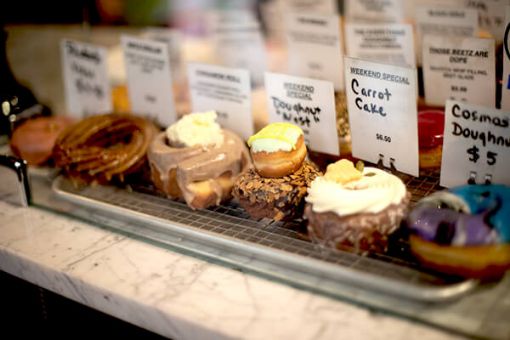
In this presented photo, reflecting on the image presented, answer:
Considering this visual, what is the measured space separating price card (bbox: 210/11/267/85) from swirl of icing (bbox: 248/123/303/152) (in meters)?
1.57

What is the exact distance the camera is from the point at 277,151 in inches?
79.6

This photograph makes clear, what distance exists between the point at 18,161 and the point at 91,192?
29 centimetres

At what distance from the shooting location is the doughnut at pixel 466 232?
65.2 inches

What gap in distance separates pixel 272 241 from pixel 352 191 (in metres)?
0.30

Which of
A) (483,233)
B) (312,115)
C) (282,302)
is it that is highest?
(312,115)

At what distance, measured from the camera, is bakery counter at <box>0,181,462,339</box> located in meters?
1.63

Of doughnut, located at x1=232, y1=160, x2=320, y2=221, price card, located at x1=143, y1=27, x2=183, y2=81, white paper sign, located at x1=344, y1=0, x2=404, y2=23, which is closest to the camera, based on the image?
doughnut, located at x1=232, y1=160, x2=320, y2=221

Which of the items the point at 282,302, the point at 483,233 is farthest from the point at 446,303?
the point at 282,302

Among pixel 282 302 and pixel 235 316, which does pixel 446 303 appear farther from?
pixel 235 316

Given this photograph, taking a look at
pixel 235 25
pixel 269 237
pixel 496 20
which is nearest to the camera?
pixel 269 237

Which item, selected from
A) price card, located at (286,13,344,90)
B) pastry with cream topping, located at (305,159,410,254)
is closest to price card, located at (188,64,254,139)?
price card, located at (286,13,344,90)

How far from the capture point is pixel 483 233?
166 cm

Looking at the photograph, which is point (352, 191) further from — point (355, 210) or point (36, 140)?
point (36, 140)

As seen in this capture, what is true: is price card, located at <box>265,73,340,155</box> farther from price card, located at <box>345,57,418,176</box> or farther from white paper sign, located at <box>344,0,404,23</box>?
white paper sign, located at <box>344,0,404,23</box>
